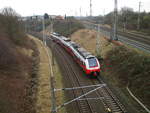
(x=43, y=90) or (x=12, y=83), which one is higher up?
(x=12, y=83)

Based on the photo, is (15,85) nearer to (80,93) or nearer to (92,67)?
(80,93)

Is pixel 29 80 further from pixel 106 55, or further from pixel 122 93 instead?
pixel 106 55

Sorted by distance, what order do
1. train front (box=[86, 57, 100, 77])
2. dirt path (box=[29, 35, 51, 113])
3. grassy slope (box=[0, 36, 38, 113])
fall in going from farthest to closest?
train front (box=[86, 57, 100, 77]) < dirt path (box=[29, 35, 51, 113]) < grassy slope (box=[0, 36, 38, 113])

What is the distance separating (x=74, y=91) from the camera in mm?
21375

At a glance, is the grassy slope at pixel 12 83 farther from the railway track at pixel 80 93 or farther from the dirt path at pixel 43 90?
the railway track at pixel 80 93

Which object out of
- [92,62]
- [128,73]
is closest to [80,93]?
[92,62]

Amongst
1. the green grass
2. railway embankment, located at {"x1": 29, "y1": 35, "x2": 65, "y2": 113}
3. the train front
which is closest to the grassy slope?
railway embankment, located at {"x1": 29, "y1": 35, "x2": 65, "y2": 113}

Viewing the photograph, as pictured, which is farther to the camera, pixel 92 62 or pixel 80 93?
pixel 92 62

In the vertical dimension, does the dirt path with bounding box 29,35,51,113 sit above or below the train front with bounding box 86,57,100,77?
below

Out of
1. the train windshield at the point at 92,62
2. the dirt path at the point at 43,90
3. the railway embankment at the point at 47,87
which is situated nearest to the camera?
the dirt path at the point at 43,90

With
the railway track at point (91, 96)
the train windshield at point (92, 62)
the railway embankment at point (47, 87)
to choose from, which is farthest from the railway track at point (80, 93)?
the train windshield at point (92, 62)

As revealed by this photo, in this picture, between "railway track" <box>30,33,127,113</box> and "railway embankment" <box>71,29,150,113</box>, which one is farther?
"railway embankment" <box>71,29,150,113</box>

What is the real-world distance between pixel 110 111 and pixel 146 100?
172 inches

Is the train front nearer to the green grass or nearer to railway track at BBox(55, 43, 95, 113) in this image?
the green grass
